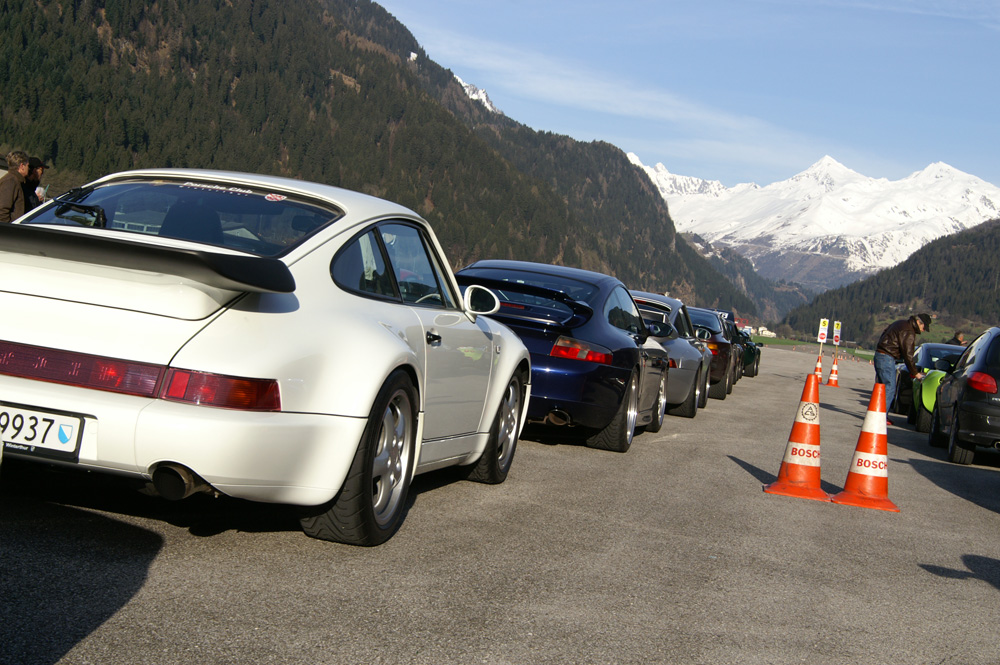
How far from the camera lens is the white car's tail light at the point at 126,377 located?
3.62 meters

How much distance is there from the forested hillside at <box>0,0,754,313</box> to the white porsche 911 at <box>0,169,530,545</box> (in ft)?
438

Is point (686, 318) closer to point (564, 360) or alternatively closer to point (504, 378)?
point (564, 360)

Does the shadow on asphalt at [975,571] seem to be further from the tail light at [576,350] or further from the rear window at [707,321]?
the rear window at [707,321]

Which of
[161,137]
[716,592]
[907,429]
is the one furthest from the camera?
[161,137]

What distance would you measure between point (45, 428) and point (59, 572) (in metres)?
0.50

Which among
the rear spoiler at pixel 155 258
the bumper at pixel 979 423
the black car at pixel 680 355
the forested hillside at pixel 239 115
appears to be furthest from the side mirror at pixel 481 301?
the forested hillside at pixel 239 115

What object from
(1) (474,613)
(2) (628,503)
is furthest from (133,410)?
(2) (628,503)

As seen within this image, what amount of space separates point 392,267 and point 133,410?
1.67 m

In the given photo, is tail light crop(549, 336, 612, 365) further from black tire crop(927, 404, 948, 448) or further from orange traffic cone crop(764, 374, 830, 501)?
black tire crop(927, 404, 948, 448)

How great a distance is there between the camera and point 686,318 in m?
14.1

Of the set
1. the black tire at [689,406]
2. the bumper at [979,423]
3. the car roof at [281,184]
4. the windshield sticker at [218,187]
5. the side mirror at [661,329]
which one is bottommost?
the black tire at [689,406]

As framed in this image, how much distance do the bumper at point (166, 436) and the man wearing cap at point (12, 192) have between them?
23.4ft

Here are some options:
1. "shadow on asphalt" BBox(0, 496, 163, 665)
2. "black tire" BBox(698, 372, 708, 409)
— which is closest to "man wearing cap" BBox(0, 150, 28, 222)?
"shadow on asphalt" BBox(0, 496, 163, 665)

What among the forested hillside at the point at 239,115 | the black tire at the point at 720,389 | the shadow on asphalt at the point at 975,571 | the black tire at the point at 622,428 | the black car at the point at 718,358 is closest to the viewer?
the shadow on asphalt at the point at 975,571
